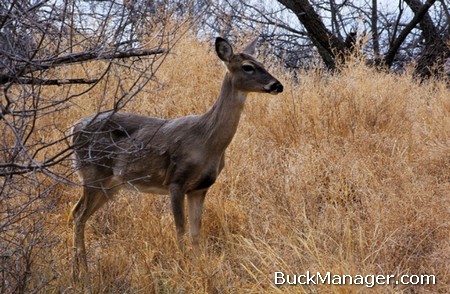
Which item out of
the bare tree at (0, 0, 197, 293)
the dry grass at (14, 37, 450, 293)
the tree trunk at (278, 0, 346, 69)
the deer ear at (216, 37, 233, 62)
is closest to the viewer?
the bare tree at (0, 0, 197, 293)

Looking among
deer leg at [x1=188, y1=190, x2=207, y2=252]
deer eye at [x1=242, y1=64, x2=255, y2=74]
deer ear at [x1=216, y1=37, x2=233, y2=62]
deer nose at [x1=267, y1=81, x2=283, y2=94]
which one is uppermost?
deer ear at [x1=216, y1=37, x2=233, y2=62]

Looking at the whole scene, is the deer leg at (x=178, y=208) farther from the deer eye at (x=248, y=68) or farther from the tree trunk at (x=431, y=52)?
the tree trunk at (x=431, y=52)

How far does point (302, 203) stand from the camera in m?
5.73

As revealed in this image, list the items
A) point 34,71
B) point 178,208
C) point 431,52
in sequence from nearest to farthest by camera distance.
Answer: point 34,71, point 178,208, point 431,52

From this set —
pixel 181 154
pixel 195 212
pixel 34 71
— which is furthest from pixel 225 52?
pixel 34 71

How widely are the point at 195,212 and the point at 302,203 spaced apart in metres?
0.84

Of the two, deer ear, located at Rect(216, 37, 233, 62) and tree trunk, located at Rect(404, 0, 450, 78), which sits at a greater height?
tree trunk, located at Rect(404, 0, 450, 78)

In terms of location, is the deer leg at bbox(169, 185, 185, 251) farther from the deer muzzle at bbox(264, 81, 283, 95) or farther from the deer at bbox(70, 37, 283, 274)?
the deer muzzle at bbox(264, 81, 283, 95)

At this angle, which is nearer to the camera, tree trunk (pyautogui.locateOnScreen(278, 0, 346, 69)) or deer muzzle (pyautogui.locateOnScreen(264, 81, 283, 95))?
deer muzzle (pyautogui.locateOnScreen(264, 81, 283, 95))

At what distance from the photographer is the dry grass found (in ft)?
15.4

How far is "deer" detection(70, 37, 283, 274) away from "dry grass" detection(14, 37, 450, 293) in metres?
0.23

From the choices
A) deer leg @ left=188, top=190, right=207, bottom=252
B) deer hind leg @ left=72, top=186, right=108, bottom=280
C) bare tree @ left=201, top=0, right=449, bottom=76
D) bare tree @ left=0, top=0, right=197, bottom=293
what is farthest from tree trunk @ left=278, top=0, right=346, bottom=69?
bare tree @ left=0, top=0, right=197, bottom=293

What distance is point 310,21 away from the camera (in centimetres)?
1261

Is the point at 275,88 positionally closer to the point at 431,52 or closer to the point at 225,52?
the point at 225,52
